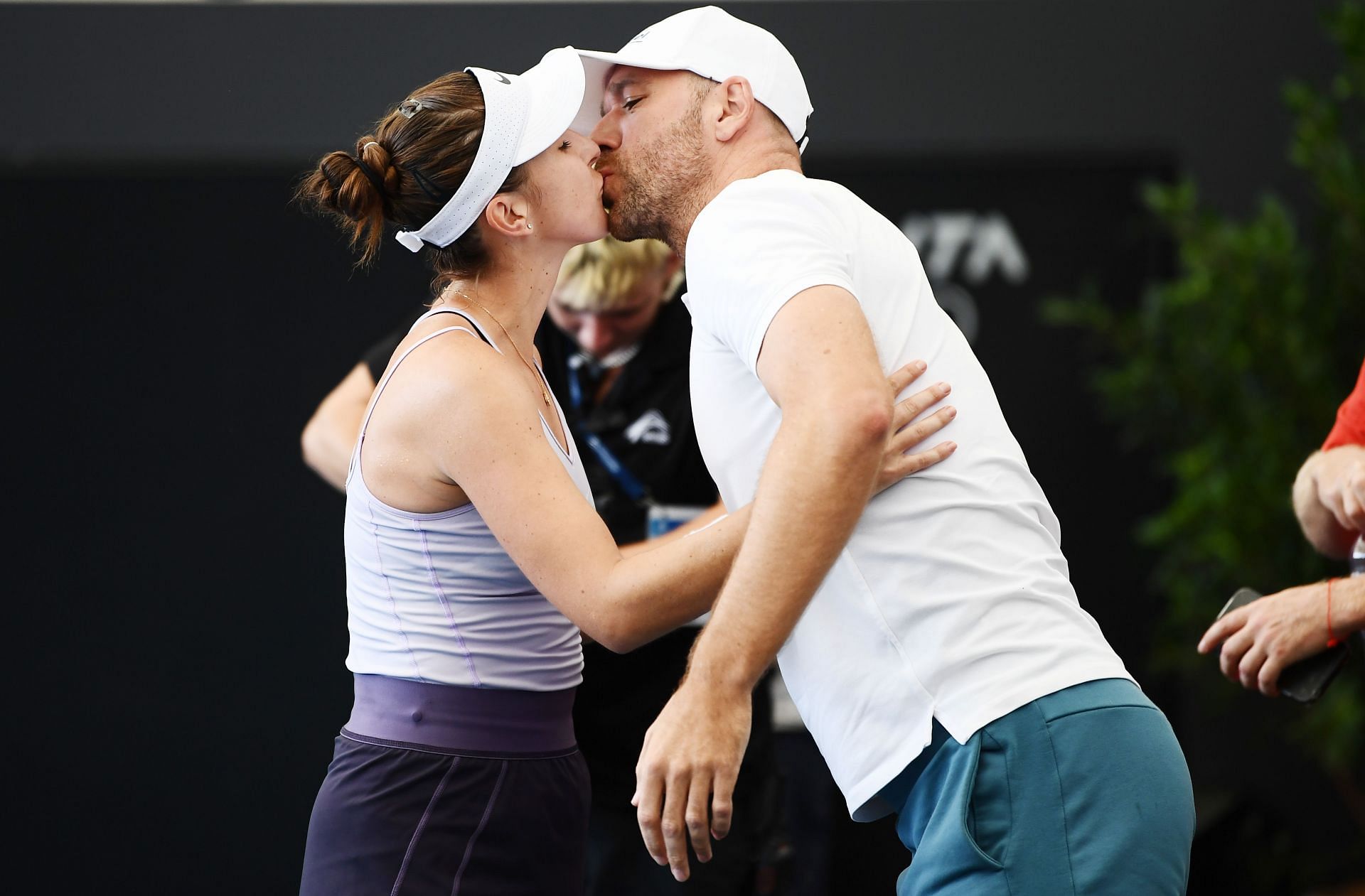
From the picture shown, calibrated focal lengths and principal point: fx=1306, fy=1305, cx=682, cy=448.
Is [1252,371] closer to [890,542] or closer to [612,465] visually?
[612,465]

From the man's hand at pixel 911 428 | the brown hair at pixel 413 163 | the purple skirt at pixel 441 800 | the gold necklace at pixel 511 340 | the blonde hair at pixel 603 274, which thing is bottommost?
the purple skirt at pixel 441 800

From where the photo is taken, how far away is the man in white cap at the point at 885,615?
1.19m

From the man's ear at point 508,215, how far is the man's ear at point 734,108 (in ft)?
0.85

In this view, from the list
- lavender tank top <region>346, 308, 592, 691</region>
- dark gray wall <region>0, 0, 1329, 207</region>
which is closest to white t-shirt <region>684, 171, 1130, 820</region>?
lavender tank top <region>346, 308, 592, 691</region>

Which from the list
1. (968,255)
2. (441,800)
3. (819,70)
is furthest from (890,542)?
(819,70)

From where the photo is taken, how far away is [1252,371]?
387 centimetres

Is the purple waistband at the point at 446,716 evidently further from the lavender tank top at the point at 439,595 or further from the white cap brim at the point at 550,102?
the white cap brim at the point at 550,102

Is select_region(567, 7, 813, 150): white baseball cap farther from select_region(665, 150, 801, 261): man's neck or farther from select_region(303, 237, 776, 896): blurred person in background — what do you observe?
select_region(303, 237, 776, 896): blurred person in background

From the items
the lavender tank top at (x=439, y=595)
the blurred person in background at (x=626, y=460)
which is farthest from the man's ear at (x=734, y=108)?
the blurred person in background at (x=626, y=460)

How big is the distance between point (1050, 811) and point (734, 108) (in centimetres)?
87

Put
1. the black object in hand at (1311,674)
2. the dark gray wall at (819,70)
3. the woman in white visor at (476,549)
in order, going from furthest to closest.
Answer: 1. the dark gray wall at (819,70)
2. the black object in hand at (1311,674)
3. the woman in white visor at (476,549)

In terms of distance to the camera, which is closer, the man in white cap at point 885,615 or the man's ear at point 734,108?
the man in white cap at point 885,615

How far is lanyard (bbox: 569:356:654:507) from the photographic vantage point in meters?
2.33

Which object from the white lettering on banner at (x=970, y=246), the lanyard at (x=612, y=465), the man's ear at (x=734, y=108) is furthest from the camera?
the white lettering on banner at (x=970, y=246)
